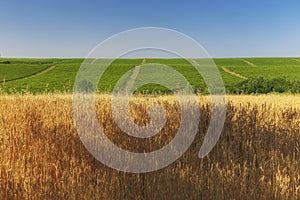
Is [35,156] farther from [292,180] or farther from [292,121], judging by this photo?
[292,121]

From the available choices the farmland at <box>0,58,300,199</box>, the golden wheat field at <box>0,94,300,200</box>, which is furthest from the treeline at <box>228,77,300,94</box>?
the golden wheat field at <box>0,94,300,200</box>

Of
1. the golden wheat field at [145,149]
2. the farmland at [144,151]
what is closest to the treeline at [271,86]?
the farmland at [144,151]

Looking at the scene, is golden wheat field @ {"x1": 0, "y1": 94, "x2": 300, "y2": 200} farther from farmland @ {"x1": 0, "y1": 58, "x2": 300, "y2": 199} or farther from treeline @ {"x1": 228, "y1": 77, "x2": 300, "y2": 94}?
treeline @ {"x1": 228, "y1": 77, "x2": 300, "y2": 94}

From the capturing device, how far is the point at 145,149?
15.8 feet

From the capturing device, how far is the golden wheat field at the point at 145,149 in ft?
11.4

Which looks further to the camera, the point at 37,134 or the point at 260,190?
the point at 37,134

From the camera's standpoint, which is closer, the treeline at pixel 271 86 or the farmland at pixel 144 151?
the farmland at pixel 144 151

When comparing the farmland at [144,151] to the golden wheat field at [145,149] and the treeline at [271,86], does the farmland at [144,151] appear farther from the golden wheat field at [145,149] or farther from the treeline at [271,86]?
the treeline at [271,86]

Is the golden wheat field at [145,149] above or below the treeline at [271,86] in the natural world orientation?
above

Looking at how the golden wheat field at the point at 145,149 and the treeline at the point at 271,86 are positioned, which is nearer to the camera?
the golden wheat field at the point at 145,149

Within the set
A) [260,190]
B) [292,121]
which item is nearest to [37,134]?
[260,190]

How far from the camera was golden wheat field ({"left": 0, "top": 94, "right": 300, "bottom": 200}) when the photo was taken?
11.4 feet

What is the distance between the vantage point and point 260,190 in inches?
141

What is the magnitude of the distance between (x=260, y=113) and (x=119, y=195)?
4082mm
